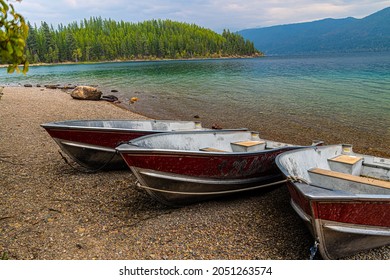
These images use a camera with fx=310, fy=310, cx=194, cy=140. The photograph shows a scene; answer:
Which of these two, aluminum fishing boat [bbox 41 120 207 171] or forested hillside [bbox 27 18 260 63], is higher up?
forested hillside [bbox 27 18 260 63]

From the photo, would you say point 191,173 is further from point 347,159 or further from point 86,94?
point 86,94

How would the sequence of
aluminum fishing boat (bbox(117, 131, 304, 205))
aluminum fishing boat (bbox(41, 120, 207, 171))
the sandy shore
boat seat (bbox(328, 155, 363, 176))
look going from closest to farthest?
the sandy shore → aluminum fishing boat (bbox(117, 131, 304, 205)) → boat seat (bbox(328, 155, 363, 176)) → aluminum fishing boat (bbox(41, 120, 207, 171))

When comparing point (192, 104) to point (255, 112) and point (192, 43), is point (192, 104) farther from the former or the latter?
point (192, 43)

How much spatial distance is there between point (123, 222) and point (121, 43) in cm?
15431

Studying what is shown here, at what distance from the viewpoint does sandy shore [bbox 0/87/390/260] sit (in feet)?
17.6

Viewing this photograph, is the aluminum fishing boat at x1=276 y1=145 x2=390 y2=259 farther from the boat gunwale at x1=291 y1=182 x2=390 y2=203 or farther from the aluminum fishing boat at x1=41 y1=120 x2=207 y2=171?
the aluminum fishing boat at x1=41 y1=120 x2=207 y2=171

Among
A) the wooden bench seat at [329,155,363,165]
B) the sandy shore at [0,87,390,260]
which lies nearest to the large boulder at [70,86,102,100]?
the sandy shore at [0,87,390,260]

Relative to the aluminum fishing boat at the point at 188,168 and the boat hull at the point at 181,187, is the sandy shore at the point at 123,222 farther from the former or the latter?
the aluminum fishing boat at the point at 188,168

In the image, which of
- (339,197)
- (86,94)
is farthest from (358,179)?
(86,94)

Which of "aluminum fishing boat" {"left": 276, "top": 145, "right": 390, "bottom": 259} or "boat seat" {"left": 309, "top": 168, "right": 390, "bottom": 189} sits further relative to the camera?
"boat seat" {"left": 309, "top": 168, "right": 390, "bottom": 189}

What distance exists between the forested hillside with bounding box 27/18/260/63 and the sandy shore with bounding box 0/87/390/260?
125856 mm

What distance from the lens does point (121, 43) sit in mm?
149125

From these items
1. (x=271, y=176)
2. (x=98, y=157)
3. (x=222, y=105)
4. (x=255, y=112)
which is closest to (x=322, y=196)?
(x=271, y=176)

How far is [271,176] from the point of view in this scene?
8.55m
